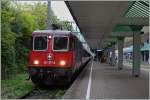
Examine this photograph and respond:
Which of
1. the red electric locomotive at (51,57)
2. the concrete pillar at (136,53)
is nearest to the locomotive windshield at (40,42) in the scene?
the red electric locomotive at (51,57)

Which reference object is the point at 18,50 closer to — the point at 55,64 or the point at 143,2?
the point at 55,64

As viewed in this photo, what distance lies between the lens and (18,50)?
3812 cm

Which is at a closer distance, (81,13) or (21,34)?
(81,13)

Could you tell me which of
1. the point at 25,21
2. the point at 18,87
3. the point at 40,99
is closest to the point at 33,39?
the point at 18,87

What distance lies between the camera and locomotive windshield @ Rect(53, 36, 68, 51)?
2161cm

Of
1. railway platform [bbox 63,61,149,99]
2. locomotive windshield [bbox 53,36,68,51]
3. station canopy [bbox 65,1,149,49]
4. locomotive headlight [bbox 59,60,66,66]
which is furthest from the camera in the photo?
locomotive windshield [bbox 53,36,68,51]

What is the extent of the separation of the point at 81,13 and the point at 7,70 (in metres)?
10.0

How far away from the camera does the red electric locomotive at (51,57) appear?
68.6 ft

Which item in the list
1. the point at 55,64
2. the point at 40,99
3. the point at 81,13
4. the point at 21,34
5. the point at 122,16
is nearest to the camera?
the point at 40,99

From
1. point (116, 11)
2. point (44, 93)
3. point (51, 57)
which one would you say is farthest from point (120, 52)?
point (44, 93)

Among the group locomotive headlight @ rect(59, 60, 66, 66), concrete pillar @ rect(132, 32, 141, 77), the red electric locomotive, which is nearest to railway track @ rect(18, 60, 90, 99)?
the red electric locomotive

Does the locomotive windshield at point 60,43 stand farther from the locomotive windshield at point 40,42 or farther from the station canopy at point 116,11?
the station canopy at point 116,11

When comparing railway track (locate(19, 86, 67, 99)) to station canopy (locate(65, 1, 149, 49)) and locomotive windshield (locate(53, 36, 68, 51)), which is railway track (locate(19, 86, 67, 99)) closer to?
locomotive windshield (locate(53, 36, 68, 51))

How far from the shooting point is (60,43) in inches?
857
